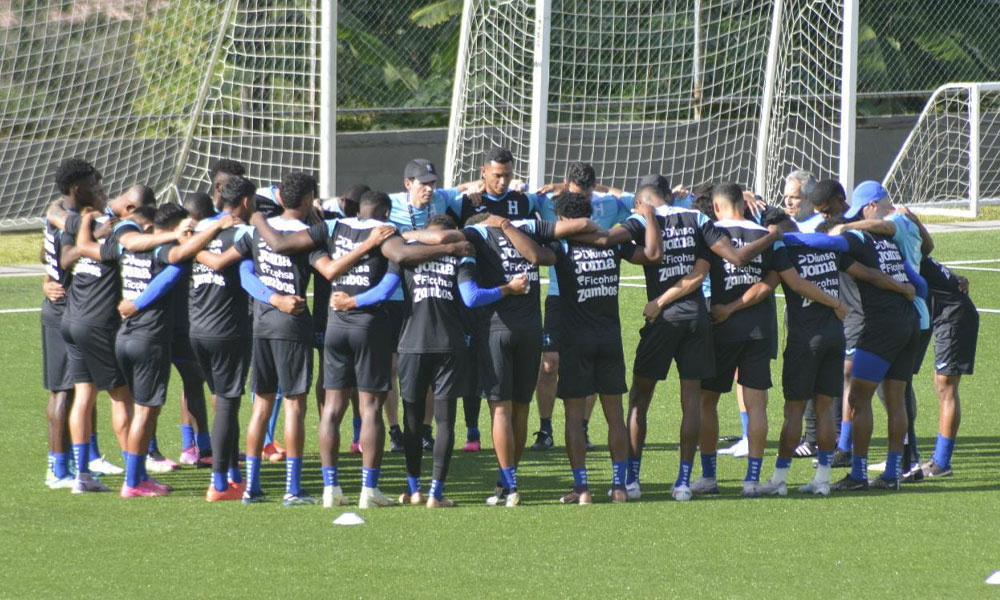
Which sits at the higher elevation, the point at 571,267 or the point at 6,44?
the point at 6,44

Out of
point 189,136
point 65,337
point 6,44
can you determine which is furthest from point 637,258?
point 6,44

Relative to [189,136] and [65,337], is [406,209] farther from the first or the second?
[189,136]

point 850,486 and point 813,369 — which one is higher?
point 813,369

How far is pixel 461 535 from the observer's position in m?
7.73

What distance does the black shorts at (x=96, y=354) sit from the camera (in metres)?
8.98

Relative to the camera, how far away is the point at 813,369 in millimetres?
8805

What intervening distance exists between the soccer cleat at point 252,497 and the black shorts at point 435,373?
1.17 m

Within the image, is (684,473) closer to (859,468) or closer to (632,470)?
(632,470)

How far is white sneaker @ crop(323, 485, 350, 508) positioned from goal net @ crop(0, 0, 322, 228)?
10310 mm

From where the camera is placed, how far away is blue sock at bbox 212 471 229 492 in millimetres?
8711

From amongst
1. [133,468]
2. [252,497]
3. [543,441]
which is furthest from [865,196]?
[133,468]

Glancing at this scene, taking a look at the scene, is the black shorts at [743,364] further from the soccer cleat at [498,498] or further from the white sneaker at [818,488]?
the soccer cleat at [498,498]

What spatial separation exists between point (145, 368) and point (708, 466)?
3.70 m

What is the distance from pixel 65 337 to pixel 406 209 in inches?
105
